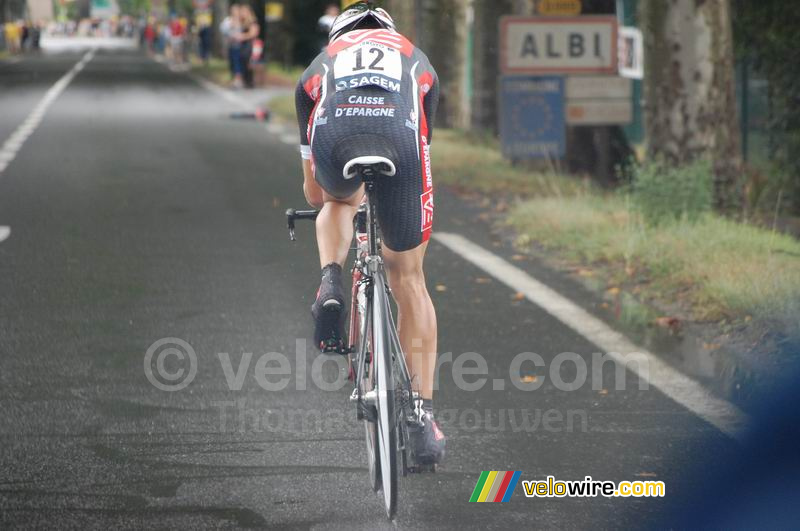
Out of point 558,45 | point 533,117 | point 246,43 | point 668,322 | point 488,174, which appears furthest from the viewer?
point 246,43

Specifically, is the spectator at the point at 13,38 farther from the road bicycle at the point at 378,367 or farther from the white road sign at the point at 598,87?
the road bicycle at the point at 378,367

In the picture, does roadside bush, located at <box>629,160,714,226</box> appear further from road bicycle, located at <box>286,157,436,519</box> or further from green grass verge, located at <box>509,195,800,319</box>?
road bicycle, located at <box>286,157,436,519</box>

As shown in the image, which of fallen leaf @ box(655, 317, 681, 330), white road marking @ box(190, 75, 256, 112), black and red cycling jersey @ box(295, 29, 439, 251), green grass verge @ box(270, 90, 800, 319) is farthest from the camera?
white road marking @ box(190, 75, 256, 112)

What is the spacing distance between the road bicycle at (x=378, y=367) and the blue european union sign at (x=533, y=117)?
8969 millimetres

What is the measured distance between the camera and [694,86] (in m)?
11.5

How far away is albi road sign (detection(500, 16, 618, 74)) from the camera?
13.5 meters

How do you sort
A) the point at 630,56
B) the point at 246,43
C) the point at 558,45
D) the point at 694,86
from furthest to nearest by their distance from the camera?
the point at 246,43 < the point at 630,56 < the point at 558,45 < the point at 694,86

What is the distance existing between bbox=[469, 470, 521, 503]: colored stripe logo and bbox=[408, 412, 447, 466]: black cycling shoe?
21cm

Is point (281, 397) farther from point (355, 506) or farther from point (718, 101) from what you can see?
point (718, 101)

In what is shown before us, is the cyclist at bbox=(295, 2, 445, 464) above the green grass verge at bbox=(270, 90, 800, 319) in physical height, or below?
above

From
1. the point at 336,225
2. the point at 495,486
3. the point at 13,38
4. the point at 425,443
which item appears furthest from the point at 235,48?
Result: the point at 13,38

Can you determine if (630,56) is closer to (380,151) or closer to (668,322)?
(668,322)

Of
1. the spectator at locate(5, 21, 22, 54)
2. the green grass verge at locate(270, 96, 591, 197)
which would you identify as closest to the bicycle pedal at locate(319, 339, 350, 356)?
the green grass verge at locate(270, 96, 591, 197)

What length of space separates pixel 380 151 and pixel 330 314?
23.2 inches
